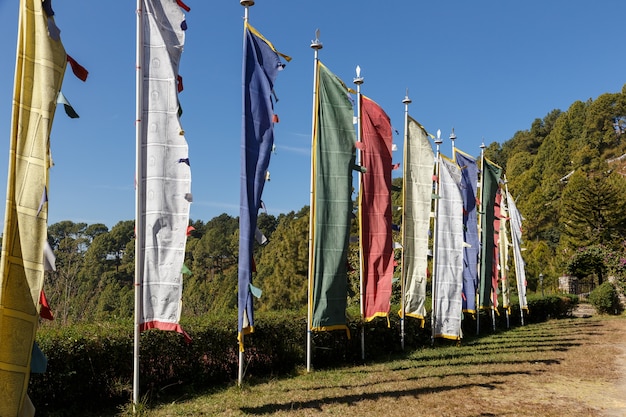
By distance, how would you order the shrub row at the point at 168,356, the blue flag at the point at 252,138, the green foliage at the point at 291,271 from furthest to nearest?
the green foliage at the point at 291,271
the blue flag at the point at 252,138
the shrub row at the point at 168,356

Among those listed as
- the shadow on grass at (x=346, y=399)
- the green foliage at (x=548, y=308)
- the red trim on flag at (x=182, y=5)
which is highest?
the red trim on flag at (x=182, y=5)

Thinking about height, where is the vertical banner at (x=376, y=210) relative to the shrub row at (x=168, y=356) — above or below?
above

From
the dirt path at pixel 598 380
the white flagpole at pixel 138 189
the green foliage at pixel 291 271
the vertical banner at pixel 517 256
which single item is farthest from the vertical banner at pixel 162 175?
the green foliage at pixel 291 271

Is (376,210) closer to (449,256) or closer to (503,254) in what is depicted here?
(449,256)

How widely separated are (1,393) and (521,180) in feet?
264

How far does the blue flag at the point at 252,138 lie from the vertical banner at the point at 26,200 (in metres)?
3.48

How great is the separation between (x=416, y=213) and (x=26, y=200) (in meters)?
9.54

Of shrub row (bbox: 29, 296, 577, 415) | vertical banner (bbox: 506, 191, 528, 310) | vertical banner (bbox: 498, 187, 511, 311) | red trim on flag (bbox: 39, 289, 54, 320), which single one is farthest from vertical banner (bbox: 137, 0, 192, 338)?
vertical banner (bbox: 506, 191, 528, 310)

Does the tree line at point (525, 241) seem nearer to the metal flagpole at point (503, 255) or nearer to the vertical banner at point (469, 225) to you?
the vertical banner at point (469, 225)

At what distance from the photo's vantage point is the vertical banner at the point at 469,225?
1489cm

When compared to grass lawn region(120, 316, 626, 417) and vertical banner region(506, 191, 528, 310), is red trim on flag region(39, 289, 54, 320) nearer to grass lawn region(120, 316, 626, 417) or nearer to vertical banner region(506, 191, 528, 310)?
grass lawn region(120, 316, 626, 417)

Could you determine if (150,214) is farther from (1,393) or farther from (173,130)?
(1,393)

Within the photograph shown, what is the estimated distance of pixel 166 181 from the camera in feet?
21.0

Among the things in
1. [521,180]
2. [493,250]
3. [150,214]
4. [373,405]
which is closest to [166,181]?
[150,214]
